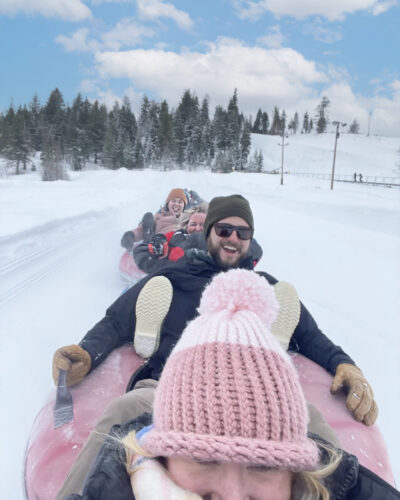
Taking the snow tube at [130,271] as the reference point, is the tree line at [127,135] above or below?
above

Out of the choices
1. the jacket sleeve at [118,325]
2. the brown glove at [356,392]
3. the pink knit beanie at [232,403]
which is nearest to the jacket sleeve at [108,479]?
the pink knit beanie at [232,403]

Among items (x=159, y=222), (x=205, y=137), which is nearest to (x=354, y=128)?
(x=205, y=137)

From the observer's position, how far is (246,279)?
1211mm

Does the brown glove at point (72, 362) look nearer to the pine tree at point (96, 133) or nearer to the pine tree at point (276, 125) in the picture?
the pine tree at point (96, 133)

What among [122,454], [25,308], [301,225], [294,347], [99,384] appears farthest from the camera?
[301,225]

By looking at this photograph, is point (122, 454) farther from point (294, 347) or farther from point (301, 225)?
point (301, 225)

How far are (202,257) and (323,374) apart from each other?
102 centimetres

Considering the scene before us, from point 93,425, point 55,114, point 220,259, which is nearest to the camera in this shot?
point 93,425

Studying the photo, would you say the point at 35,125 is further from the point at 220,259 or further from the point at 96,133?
the point at 220,259

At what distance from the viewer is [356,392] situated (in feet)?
5.55

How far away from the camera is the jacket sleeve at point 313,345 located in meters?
1.99

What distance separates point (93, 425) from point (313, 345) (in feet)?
4.26

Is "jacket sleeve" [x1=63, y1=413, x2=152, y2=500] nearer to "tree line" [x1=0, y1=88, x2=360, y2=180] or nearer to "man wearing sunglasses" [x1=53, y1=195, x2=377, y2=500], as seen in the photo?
"man wearing sunglasses" [x1=53, y1=195, x2=377, y2=500]

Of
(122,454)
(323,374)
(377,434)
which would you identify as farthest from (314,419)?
(122,454)
